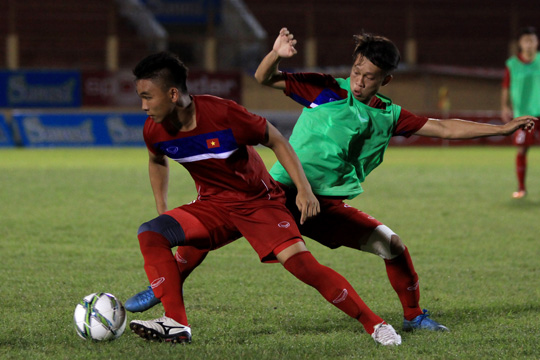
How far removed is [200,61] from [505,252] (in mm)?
18884

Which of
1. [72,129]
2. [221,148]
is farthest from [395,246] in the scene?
[72,129]

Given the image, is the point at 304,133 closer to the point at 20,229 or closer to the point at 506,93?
the point at 20,229

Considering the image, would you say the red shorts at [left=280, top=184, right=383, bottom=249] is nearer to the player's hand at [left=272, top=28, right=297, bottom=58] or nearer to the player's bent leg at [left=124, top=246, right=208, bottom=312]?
the player's bent leg at [left=124, top=246, right=208, bottom=312]

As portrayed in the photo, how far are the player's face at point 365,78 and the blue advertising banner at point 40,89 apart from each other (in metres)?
20.3

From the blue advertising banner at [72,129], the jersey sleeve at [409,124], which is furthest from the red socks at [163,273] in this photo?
the blue advertising banner at [72,129]

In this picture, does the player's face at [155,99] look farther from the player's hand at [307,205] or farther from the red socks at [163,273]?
the player's hand at [307,205]

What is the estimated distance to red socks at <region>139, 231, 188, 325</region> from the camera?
12.3 ft

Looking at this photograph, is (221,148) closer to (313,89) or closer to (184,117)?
(184,117)

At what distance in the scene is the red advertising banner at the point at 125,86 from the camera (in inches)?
920

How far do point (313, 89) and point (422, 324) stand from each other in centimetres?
138

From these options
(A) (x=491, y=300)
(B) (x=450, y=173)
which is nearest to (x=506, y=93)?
(B) (x=450, y=173)

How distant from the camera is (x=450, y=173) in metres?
14.2

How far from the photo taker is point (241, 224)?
12.6 ft

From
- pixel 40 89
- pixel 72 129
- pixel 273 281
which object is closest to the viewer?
pixel 273 281
